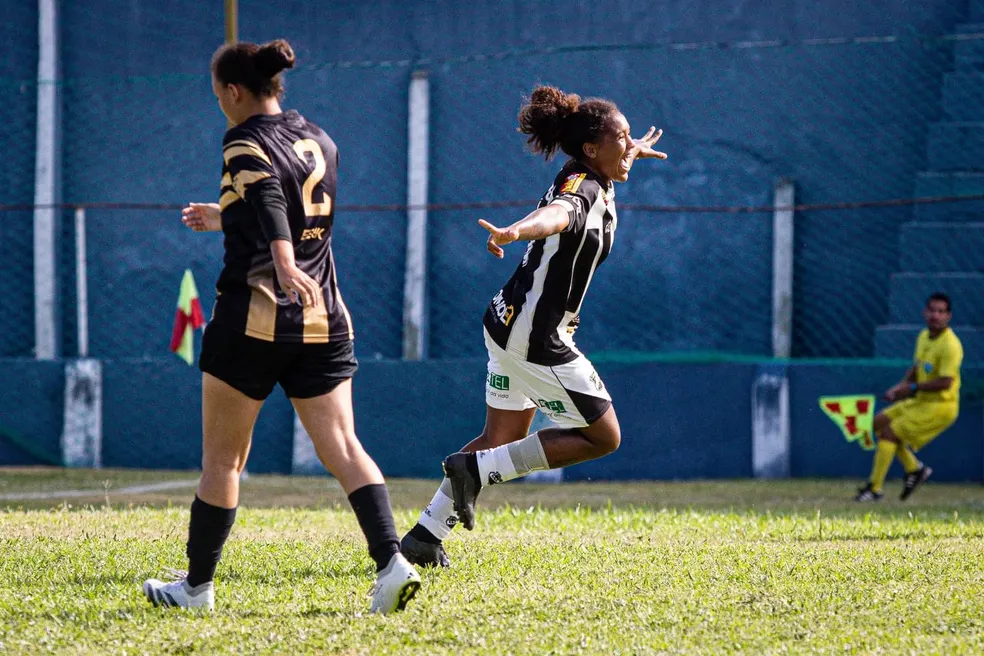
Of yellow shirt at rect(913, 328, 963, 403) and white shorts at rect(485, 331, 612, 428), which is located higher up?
white shorts at rect(485, 331, 612, 428)

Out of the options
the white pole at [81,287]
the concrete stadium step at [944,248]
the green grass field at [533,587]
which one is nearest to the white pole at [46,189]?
the white pole at [81,287]

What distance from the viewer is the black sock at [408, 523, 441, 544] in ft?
17.4

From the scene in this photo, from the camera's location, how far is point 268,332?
419cm

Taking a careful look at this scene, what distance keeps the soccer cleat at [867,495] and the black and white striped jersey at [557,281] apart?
612cm

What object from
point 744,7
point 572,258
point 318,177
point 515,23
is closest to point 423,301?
point 515,23

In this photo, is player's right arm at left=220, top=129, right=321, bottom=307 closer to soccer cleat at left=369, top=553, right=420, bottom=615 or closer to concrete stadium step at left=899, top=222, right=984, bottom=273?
soccer cleat at left=369, top=553, right=420, bottom=615

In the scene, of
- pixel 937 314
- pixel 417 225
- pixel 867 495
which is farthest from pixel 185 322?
pixel 937 314

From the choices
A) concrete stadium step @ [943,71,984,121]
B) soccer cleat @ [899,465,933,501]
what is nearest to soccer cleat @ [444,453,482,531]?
soccer cleat @ [899,465,933,501]

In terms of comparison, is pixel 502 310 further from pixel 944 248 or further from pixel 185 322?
pixel 944 248

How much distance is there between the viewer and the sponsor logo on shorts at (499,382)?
5508mm

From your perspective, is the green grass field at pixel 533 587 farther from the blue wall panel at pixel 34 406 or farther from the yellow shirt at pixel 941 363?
the blue wall panel at pixel 34 406

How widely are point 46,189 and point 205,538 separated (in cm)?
1056

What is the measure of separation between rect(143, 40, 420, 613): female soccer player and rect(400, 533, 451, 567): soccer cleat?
3.18 ft

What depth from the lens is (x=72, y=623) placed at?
4.17m
